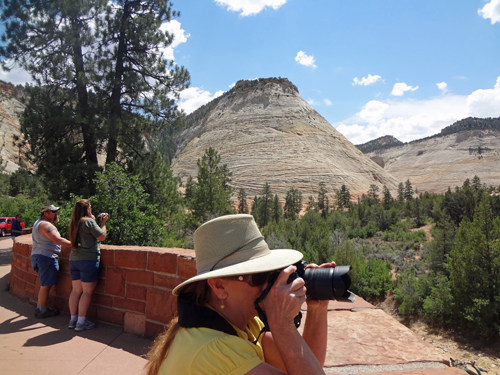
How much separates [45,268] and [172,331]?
11.3 ft

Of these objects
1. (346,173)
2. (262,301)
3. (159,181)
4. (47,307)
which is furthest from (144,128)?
(346,173)

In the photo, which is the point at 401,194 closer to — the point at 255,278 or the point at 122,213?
the point at 122,213

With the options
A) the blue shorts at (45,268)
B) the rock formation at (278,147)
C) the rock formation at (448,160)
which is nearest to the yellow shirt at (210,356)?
the blue shorts at (45,268)

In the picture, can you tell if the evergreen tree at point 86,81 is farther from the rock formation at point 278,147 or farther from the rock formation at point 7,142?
the rock formation at point 7,142

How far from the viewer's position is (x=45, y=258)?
12.7 feet

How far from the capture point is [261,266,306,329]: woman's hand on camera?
108 centimetres

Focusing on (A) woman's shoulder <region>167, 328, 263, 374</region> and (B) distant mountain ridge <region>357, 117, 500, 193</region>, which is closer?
(A) woman's shoulder <region>167, 328, 263, 374</region>

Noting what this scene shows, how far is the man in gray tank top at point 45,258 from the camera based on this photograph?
3859 mm

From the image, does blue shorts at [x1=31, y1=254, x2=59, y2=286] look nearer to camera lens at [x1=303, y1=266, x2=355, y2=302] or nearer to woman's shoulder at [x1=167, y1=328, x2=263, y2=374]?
woman's shoulder at [x1=167, y1=328, x2=263, y2=374]

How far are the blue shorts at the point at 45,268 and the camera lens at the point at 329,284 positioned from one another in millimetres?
3663

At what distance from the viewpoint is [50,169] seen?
9.03 meters

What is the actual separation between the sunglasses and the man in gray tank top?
333 centimetres

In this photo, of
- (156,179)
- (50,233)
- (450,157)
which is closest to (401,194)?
(156,179)

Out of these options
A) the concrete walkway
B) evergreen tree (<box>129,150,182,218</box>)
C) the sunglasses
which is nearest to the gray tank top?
the concrete walkway
